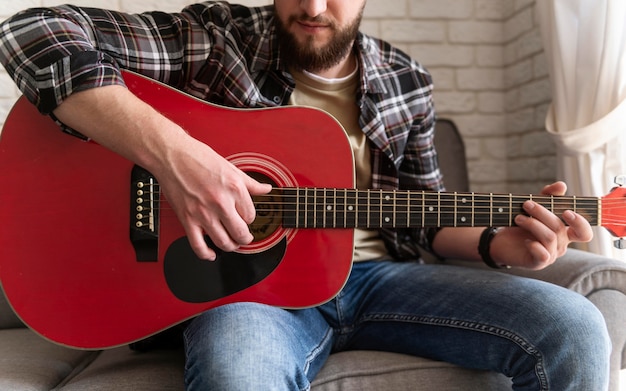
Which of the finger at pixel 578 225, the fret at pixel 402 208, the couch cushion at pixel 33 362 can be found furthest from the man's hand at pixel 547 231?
the couch cushion at pixel 33 362

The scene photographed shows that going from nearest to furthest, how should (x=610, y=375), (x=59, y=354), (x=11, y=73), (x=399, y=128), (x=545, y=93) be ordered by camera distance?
(x=11, y=73) < (x=610, y=375) < (x=59, y=354) < (x=399, y=128) < (x=545, y=93)

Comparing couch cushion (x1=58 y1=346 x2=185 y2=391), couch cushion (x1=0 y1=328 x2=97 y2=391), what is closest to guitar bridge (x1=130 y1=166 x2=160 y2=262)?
couch cushion (x1=58 y1=346 x2=185 y2=391)

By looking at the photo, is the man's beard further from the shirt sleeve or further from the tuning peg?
the tuning peg

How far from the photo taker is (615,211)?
1104mm

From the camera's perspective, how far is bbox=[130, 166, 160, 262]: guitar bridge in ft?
3.12

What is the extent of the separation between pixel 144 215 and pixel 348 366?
49 centimetres

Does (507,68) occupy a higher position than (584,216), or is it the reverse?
(507,68)

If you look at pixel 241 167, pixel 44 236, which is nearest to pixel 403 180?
pixel 241 167

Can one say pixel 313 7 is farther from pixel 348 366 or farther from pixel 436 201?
pixel 348 366

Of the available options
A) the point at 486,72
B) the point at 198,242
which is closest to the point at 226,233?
the point at 198,242

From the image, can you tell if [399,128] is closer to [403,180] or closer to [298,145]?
[403,180]

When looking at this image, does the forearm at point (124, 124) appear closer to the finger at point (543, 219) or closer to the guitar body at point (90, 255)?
the guitar body at point (90, 255)

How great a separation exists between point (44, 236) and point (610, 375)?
3.69 ft

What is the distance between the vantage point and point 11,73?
3.08ft
